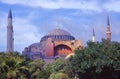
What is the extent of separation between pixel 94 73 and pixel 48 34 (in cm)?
12073

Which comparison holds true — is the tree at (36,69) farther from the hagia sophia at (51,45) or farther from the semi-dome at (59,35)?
the semi-dome at (59,35)

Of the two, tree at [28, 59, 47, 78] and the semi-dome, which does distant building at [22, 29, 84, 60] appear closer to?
the semi-dome

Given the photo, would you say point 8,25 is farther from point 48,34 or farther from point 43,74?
point 43,74

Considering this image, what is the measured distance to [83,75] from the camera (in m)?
47.9

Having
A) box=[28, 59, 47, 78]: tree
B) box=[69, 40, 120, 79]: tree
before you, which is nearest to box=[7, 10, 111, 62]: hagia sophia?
box=[28, 59, 47, 78]: tree

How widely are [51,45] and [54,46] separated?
84.4 inches

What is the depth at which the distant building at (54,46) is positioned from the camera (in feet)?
478

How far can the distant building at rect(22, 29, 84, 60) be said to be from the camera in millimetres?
145750

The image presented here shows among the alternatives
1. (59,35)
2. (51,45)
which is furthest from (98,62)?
(59,35)

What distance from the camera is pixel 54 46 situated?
146 meters

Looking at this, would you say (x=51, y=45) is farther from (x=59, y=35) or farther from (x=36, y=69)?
(x=36, y=69)

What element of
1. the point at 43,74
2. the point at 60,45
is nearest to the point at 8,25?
the point at 60,45

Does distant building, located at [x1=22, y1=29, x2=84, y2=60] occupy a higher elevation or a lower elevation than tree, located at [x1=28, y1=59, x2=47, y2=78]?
higher

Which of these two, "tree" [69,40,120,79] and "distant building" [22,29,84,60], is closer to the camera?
"tree" [69,40,120,79]
